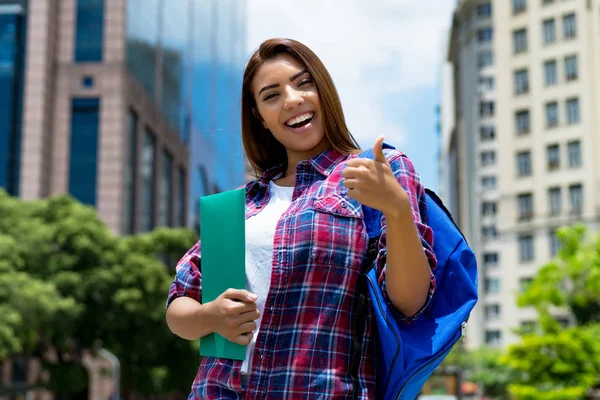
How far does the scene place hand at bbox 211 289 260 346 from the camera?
79.7 inches

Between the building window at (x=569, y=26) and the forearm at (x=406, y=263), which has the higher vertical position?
the building window at (x=569, y=26)

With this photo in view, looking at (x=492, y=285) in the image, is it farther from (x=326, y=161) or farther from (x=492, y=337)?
(x=326, y=161)

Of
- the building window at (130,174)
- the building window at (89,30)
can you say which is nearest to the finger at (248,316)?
the building window at (130,174)

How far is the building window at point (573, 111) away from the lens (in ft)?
169

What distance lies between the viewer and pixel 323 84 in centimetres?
230

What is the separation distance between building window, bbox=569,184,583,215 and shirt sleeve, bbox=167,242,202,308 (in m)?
51.1

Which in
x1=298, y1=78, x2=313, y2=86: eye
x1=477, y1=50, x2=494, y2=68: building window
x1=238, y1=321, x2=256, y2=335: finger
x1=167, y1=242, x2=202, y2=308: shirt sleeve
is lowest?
x1=238, y1=321, x2=256, y2=335: finger

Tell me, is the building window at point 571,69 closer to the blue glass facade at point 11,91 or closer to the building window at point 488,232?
the building window at point 488,232

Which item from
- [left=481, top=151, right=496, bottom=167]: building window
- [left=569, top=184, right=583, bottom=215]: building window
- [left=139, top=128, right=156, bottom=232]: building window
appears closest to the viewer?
[left=569, top=184, right=583, bottom=215]: building window

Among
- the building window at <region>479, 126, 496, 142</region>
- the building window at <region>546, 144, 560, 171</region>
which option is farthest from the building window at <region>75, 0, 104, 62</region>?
the building window at <region>479, 126, 496, 142</region>

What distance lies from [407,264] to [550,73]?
53896mm

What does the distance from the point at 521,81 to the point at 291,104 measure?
5433 cm

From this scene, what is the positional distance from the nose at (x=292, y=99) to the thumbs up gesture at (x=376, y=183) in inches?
16.4

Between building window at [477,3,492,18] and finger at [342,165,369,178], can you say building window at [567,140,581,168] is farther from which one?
finger at [342,165,369,178]
